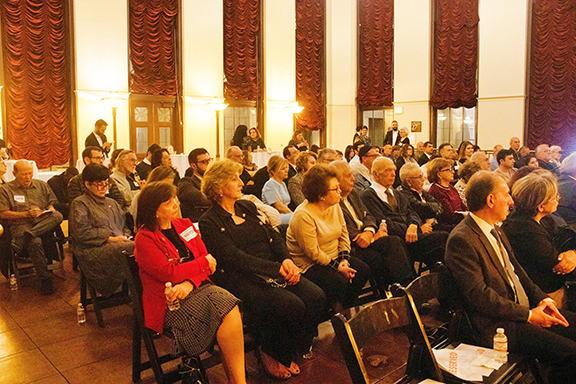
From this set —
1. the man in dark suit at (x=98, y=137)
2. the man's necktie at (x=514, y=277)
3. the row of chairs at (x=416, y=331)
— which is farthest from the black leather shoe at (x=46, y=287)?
the man in dark suit at (x=98, y=137)

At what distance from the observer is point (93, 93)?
10.8 m

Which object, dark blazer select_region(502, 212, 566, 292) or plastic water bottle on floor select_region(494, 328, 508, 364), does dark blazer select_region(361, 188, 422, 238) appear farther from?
plastic water bottle on floor select_region(494, 328, 508, 364)

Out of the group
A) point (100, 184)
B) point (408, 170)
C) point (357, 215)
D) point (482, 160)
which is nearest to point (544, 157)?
point (482, 160)

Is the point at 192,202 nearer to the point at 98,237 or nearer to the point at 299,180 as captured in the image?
the point at 98,237

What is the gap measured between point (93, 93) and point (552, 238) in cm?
969

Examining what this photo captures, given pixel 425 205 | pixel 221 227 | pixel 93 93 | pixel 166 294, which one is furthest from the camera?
pixel 93 93

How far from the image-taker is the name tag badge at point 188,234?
304 cm

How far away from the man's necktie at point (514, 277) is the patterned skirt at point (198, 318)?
4.75 ft

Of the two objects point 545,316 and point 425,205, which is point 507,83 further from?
point 545,316

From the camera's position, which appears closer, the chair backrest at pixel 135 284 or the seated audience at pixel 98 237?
the chair backrest at pixel 135 284

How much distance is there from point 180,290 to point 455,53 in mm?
12790

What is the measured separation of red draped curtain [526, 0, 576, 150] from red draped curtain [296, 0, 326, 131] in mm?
5551

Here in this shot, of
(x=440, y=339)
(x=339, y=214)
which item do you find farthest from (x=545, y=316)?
(x=339, y=214)

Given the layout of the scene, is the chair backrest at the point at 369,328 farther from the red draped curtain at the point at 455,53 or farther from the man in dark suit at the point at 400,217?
the red draped curtain at the point at 455,53
